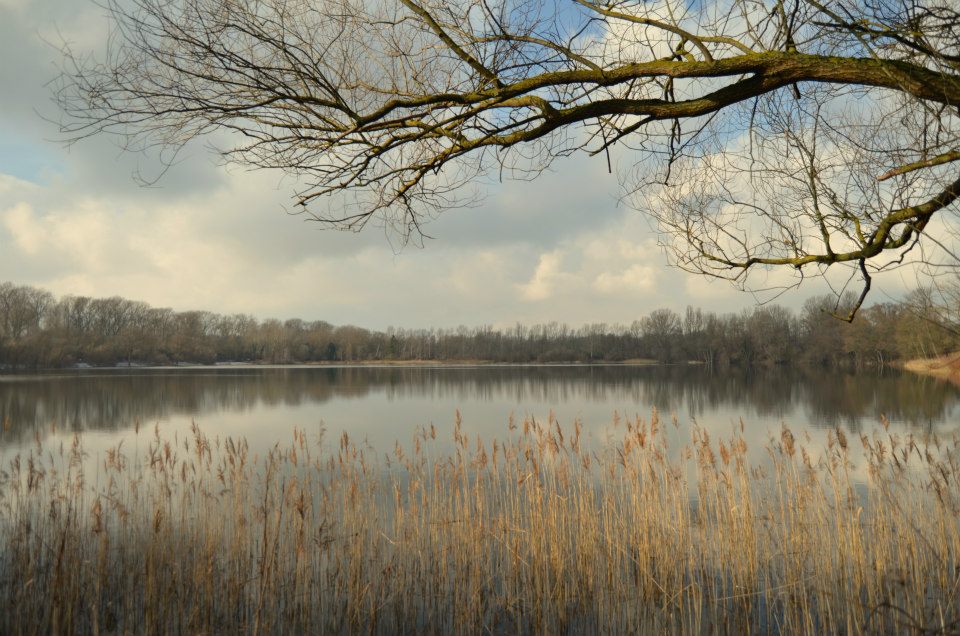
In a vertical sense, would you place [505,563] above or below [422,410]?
above

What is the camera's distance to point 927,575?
4738 mm

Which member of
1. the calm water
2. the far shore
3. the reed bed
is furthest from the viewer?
the far shore

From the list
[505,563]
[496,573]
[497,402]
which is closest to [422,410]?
[497,402]

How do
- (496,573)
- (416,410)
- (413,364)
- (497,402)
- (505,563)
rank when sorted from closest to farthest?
(505,563)
(496,573)
(416,410)
(497,402)
(413,364)

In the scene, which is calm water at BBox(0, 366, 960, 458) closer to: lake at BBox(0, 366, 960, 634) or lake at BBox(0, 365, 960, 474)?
lake at BBox(0, 365, 960, 474)

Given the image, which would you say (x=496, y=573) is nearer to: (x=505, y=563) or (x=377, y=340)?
(x=505, y=563)

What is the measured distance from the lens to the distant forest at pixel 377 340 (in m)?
51.9

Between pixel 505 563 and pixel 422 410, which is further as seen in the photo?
pixel 422 410

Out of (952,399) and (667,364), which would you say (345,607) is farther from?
(667,364)

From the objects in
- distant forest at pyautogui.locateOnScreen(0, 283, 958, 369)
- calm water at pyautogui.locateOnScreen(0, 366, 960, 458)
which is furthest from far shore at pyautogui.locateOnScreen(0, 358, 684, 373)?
calm water at pyautogui.locateOnScreen(0, 366, 960, 458)

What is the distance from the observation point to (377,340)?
89875 mm

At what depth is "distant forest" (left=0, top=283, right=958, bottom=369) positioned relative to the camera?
51875 mm

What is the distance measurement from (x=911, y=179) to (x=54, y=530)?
6884 millimetres

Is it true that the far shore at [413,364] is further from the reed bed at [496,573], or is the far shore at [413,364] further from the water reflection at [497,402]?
the reed bed at [496,573]
